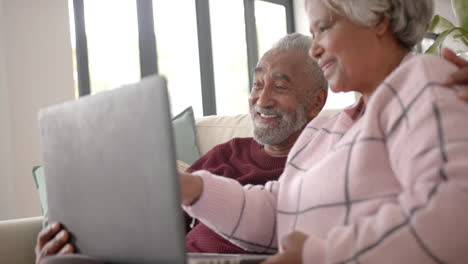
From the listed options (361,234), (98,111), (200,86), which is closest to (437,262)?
(361,234)

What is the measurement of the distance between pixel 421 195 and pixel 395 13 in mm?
443

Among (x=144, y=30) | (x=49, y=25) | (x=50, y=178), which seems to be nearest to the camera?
(x=50, y=178)

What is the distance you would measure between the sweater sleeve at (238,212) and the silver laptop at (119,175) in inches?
10.8

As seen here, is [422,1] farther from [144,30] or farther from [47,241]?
[144,30]

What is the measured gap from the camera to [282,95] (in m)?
1.69

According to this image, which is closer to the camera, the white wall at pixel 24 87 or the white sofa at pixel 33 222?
the white sofa at pixel 33 222

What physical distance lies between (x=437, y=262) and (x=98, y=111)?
1.86 ft

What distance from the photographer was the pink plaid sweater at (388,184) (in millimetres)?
728

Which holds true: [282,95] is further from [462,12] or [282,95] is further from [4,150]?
[4,150]

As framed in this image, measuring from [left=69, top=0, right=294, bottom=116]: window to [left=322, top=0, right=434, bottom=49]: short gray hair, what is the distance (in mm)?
2986

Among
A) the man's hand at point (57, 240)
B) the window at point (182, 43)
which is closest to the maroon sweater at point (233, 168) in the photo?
the man's hand at point (57, 240)

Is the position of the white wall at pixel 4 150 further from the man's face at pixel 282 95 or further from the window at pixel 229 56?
the window at pixel 229 56

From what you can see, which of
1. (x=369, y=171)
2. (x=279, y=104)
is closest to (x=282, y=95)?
(x=279, y=104)

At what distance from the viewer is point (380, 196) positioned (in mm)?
879
